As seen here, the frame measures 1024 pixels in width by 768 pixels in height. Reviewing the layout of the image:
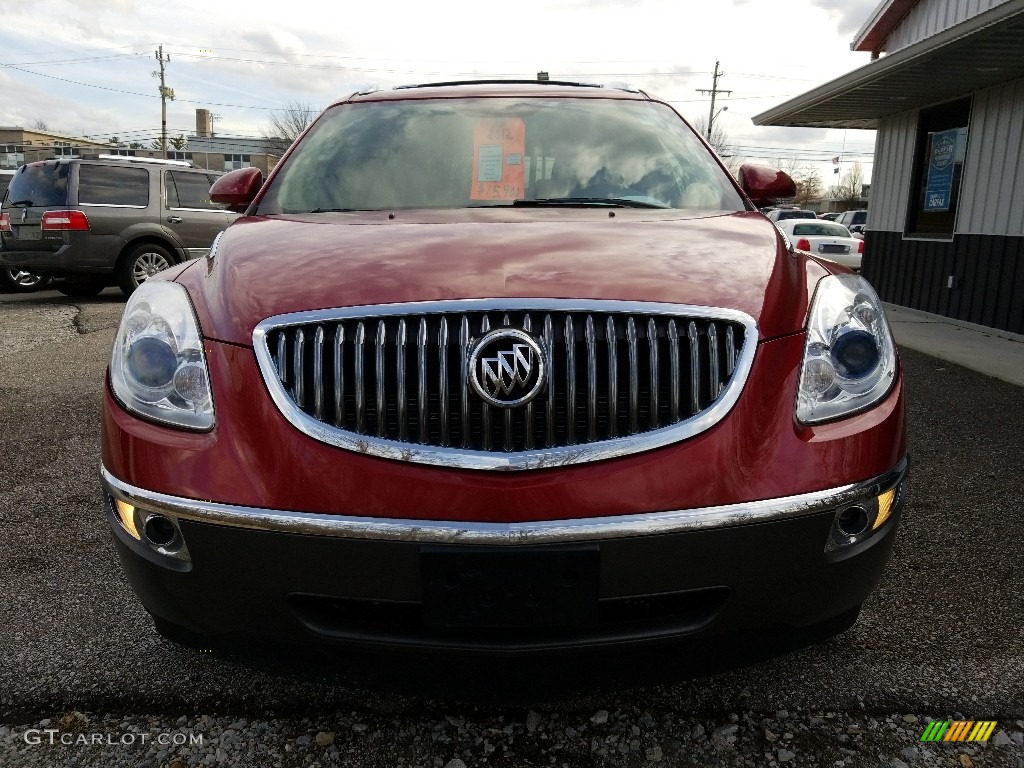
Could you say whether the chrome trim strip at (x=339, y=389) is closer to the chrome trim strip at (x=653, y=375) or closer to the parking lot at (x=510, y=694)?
the parking lot at (x=510, y=694)

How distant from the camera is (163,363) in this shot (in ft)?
5.33

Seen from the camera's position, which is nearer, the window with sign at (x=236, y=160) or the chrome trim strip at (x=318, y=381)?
the chrome trim strip at (x=318, y=381)

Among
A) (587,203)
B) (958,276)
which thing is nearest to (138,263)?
(587,203)

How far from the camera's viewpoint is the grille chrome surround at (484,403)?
148 centimetres

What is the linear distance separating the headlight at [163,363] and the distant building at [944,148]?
6.39m

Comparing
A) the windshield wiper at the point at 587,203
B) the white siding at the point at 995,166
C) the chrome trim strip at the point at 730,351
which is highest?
the white siding at the point at 995,166

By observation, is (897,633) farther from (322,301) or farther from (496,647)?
(322,301)

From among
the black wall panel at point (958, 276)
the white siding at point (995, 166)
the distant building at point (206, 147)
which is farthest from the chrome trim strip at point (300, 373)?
the distant building at point (206, 147)

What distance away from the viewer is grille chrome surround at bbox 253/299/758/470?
1478 millimetres

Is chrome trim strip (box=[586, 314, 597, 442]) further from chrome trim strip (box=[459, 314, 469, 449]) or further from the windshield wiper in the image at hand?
the windshield wiper

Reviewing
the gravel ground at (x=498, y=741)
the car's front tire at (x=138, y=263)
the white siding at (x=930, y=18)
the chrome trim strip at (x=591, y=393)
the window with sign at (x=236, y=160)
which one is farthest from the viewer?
the window with sign at (x=236, y=160)

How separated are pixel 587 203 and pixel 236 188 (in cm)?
137

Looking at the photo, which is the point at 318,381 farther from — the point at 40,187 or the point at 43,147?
the point at 43,147

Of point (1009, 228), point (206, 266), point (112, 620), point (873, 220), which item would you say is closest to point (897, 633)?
point (206, 266)
